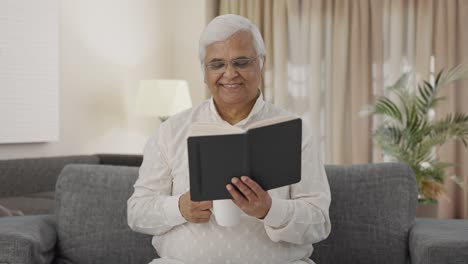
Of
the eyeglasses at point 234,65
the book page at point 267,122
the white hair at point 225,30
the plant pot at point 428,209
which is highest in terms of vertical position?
the white hair at point 225,30

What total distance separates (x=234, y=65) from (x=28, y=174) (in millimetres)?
2845

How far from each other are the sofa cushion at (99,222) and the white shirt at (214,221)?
256 millimetres

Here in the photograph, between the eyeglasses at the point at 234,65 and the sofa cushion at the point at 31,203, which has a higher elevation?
the eyeglasses at the point at 234,65

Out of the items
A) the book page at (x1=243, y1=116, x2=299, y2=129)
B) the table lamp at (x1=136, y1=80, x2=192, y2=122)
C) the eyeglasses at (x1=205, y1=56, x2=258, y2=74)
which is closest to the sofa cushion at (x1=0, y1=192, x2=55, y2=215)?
the table lamp at (x1=136, y1=80, x2=192, y2=122)

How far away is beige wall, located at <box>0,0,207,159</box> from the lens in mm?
5465

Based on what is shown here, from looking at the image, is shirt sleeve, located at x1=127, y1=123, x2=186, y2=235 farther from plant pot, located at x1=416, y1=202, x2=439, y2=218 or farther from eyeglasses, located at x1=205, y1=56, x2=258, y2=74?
plant pot, located at x1=416, y1=202, x2=439, y2=218

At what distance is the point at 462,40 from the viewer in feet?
19.4

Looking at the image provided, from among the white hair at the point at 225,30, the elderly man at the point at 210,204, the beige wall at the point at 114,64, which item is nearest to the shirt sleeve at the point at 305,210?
the elderly man at the point at 210,204

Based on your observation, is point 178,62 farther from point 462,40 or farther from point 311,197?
point 311,197

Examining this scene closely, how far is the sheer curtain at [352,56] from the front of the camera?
598cm

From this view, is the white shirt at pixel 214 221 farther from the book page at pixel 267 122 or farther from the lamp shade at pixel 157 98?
the lamp shade at pixel 157 98

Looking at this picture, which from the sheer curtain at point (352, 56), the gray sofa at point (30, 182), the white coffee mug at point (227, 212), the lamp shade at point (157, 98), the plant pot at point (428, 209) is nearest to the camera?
the white coffee mug at point (227, 212)

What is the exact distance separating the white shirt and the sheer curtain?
4.04 metres

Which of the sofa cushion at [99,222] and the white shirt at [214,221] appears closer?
the white shirt at [214,221]
